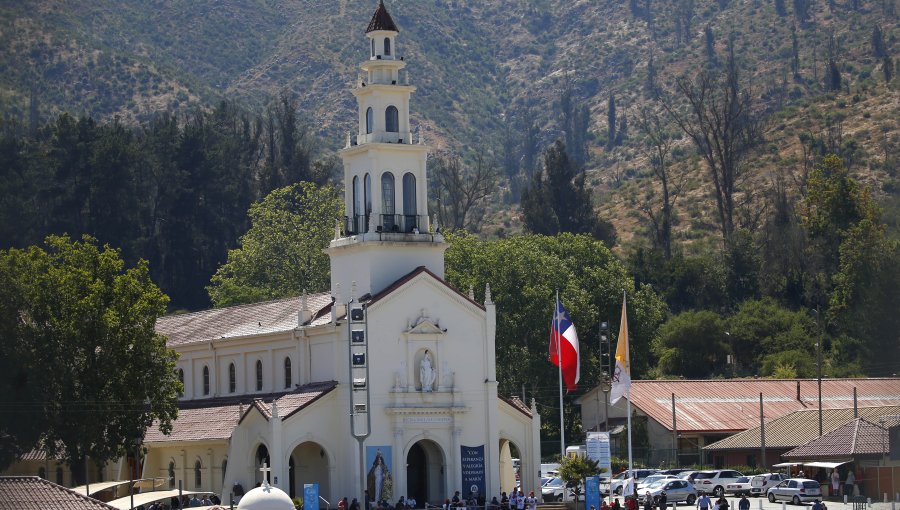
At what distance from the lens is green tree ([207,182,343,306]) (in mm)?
126188

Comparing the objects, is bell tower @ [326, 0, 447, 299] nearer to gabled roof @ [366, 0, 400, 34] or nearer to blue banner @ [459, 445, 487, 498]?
gabled roof @ [366, 0, 400, 34]

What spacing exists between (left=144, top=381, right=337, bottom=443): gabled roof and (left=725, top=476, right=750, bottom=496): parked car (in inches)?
844

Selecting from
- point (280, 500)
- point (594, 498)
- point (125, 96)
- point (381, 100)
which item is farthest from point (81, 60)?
point (280, 500)

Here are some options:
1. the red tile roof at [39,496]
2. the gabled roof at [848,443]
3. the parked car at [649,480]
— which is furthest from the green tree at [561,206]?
the red tile roof at [39,496]

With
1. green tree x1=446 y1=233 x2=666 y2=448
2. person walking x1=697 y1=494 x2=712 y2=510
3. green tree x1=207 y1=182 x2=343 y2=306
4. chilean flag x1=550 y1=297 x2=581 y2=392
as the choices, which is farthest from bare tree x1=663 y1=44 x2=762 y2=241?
person walking x1=697 y1=494 x2=712 y2=510

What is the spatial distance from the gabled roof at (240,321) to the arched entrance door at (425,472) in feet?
26.0

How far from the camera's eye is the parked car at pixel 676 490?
79.9 meters

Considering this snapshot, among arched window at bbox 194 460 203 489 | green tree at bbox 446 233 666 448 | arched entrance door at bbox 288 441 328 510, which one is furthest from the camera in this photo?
green tree at bbox 446 233 666 448

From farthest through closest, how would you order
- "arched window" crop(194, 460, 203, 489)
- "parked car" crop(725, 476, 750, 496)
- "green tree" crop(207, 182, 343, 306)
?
"green tree" crop(207, 182, 343, 306), "parked car" crop(725, 476, 750, 496), "arched window" crop(194, 460, 203, 489)

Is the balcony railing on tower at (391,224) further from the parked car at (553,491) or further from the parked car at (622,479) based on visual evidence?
the parked car at (622,479)

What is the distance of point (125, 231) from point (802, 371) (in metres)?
53.2

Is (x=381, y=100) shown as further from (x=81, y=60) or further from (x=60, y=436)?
(x=81, y=60)

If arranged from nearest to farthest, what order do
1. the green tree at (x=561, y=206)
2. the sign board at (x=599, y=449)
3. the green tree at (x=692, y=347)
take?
the sign board at (x=599, y=449) < the green tree at (x=692, y=347) < the green tree at (x=561, y=206)

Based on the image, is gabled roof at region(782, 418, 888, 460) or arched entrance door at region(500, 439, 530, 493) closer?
gabled roof at region(782, 418, 888, 460)
